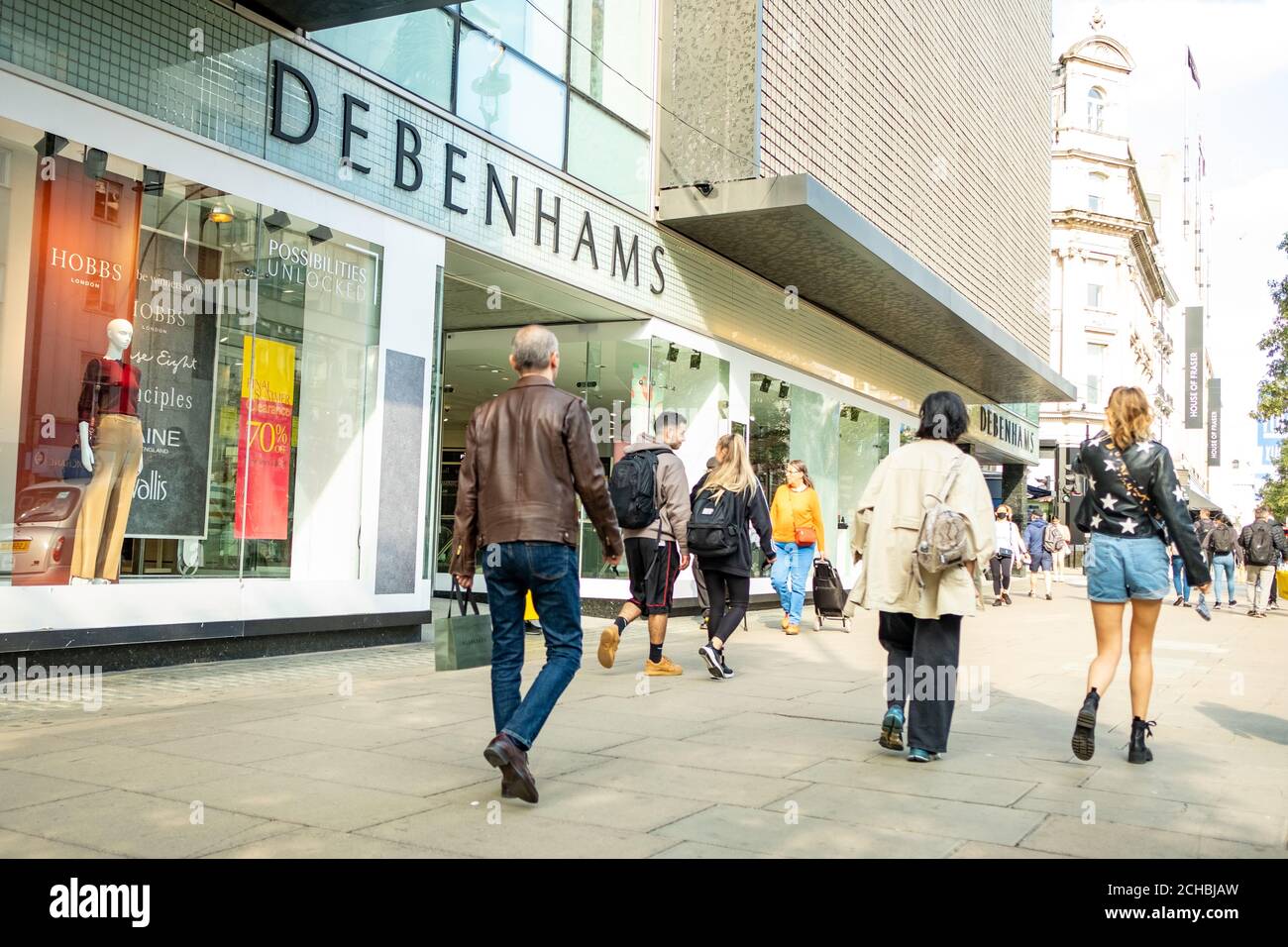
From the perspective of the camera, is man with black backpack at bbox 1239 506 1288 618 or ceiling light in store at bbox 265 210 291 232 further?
man with black backpack at bbox 1239 506 1288 618

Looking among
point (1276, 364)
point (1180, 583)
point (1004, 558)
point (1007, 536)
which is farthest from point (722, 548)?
point (1276, 364)

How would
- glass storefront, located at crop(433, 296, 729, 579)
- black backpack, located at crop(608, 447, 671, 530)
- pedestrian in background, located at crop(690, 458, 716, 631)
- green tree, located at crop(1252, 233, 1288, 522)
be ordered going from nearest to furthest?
black backpack, located at crop(608, 447, 671, 530) → pedestrian in background, located at crop(690, 458, 716, 631) → glass storefront, located at crop(433, 296, 729, 579) → green tree, located at crop(1252, 233, 1288, 522)

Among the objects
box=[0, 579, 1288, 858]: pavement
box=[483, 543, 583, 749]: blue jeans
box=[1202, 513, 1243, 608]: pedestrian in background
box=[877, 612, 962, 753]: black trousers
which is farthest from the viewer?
box=[1202, 513, 1243, 608]: pedestrian in background

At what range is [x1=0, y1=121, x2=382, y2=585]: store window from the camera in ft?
23.7

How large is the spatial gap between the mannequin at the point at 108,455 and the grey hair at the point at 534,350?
426 cm

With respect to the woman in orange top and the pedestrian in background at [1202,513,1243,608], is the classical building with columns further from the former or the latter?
the woman in orange top

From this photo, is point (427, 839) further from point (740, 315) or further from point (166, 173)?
point (740, 315)

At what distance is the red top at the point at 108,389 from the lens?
7543 mm

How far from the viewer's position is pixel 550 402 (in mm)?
4555

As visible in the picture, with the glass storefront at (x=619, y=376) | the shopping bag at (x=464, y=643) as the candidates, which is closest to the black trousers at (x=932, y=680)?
the shopping bag at (x=464, y=643)

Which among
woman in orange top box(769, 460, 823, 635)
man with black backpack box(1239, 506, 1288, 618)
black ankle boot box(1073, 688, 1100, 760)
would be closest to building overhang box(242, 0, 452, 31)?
woman in orange top box(769, 460, 823, 635)

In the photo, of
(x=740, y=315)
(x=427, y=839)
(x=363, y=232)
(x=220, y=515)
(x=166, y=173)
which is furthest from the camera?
A: (x=740, y=315)

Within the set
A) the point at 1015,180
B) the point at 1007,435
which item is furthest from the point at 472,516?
the point at 1007,435
